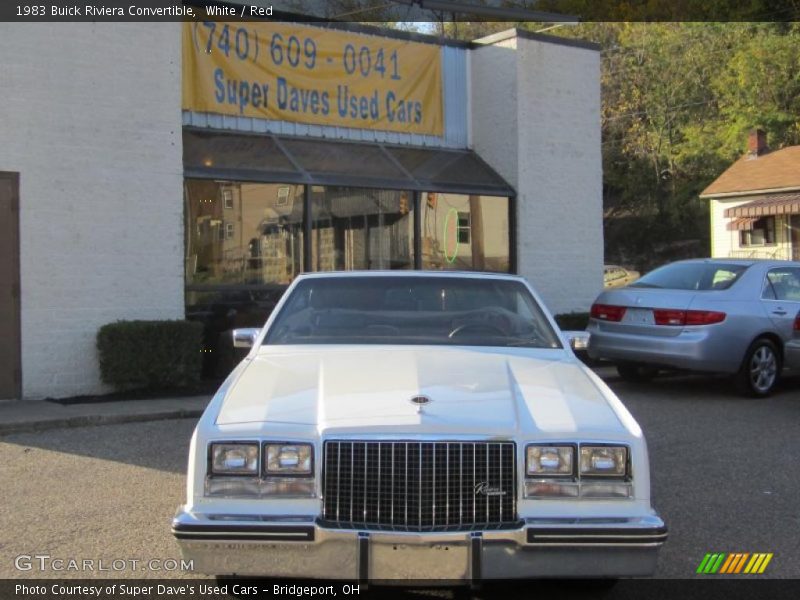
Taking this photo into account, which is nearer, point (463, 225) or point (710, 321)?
point (710, 321)

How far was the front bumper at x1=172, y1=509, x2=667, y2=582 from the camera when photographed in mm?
3748

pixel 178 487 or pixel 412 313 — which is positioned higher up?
pixel 412 313

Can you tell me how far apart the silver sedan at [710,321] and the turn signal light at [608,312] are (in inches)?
0.5

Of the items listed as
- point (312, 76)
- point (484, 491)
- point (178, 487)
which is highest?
point (312, 76)

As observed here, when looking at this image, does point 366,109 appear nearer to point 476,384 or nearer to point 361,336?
point 361,336

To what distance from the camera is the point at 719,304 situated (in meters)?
10.6

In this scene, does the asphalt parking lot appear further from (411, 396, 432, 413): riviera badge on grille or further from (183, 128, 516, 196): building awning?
(183, 128, 516, 196): building awning

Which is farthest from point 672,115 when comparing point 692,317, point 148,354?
point 148,354

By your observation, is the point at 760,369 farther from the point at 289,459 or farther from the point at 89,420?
the point at 289,459

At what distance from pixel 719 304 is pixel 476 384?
22.4 ft

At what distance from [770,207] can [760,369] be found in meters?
21.6

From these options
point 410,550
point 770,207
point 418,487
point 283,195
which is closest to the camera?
point 410,550

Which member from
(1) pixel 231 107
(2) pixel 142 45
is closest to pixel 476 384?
(2) pixel 142 45

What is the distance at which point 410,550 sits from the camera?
375 centimetres
